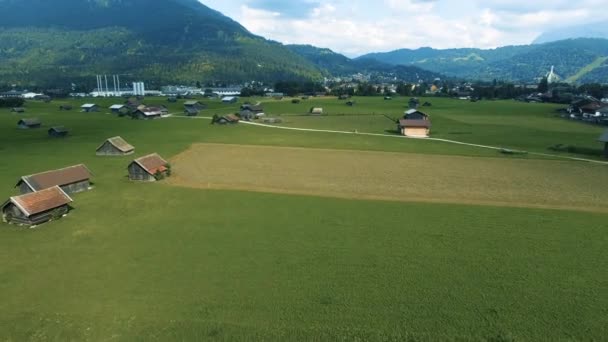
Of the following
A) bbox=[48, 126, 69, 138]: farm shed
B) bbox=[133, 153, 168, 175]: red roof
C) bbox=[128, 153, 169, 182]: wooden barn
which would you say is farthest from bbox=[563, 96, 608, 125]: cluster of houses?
bbox=[48, 126, 69, 138]: farm shed

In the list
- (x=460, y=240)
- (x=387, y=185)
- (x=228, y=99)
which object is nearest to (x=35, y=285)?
(x=460, y=240)

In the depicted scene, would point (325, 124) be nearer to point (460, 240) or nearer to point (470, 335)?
point (460, 240)

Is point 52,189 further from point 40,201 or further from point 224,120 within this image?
point 224,120

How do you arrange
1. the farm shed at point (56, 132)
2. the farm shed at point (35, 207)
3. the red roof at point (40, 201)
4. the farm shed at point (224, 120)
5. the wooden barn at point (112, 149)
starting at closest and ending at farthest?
the red roof at point (40, 201), the farm shed at point (35, 207), the wooden barn at point (112, 149), the farm shed at point (56, 132), the farm shed at point (224, 120)

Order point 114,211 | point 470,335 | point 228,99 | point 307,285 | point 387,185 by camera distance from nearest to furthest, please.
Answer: point 470,335, point 307,285, point 114,211, point 387,185, point 228,99

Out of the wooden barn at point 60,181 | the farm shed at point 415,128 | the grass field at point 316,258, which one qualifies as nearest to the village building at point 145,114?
the grass field at point 316,258

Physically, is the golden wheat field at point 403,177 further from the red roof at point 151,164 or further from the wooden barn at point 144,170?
Result: the wooden barn at point 144,170
